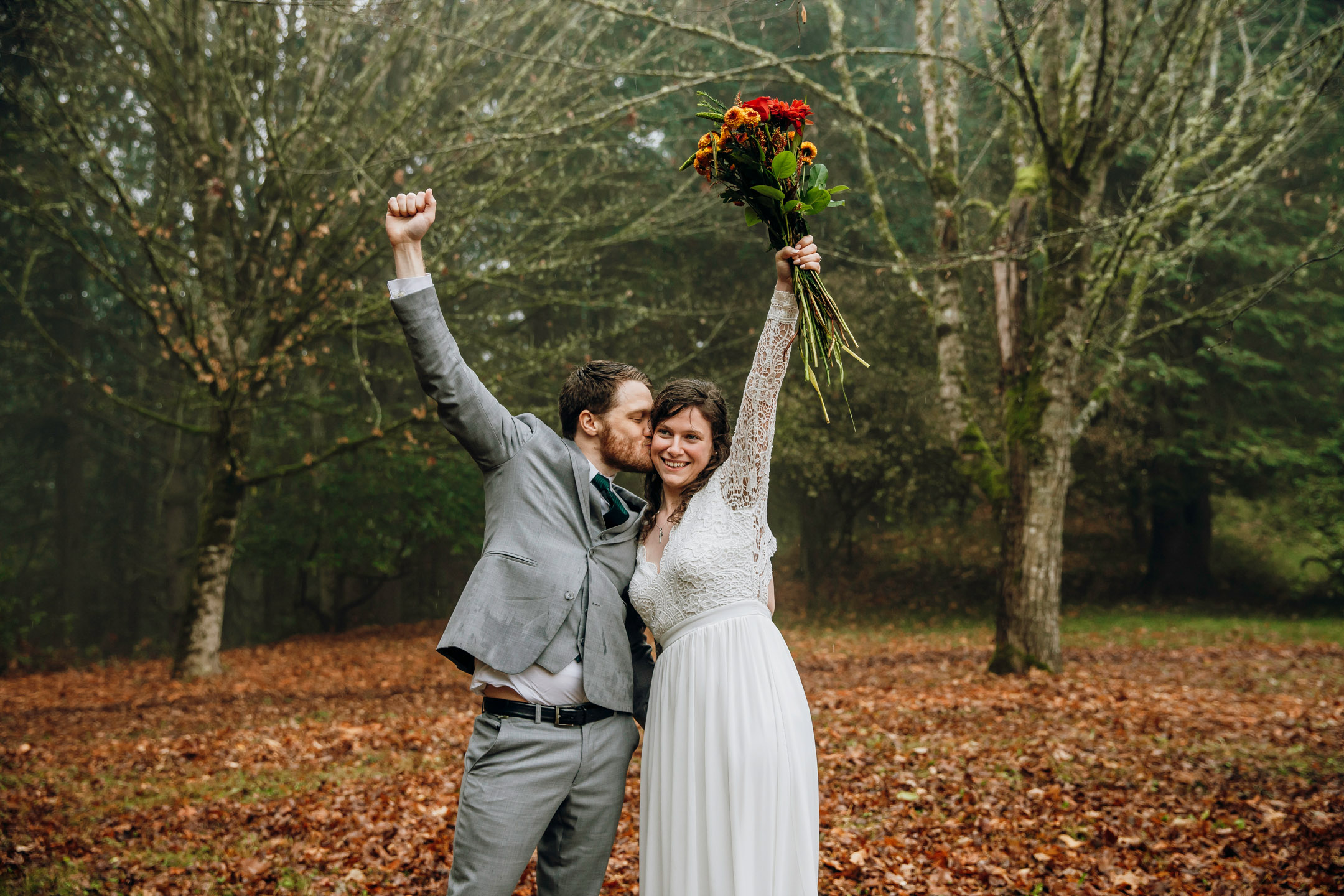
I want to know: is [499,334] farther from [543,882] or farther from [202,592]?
[543,882]

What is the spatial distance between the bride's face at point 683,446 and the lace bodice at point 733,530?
0.07 metres

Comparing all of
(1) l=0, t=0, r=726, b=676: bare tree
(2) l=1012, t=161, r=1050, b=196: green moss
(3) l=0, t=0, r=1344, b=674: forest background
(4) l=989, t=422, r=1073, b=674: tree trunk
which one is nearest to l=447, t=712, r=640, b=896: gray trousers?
(3) l=0, t=0, r=1344, b=674: forest background

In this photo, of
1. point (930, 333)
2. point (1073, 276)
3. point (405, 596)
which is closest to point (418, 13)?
point (1073, 276)

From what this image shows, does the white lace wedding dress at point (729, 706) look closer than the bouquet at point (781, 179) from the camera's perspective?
Yes

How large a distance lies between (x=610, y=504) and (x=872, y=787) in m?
3.47

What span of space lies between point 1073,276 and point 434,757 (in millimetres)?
7348

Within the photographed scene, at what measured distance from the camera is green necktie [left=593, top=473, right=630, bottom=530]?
9.48ft

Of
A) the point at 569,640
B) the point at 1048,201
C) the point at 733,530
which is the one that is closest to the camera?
the point at 569,640

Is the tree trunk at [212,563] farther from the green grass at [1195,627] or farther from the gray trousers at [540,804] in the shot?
the green grass at [1195,627]

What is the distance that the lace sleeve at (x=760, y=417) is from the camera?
2725 millimetres

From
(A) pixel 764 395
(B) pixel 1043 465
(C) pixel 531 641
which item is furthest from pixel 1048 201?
(C) pixel 531 641

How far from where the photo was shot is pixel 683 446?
2834 mm

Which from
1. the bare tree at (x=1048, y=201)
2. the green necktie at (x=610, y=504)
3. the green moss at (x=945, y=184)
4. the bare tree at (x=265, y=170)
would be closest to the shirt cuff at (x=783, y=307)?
the green necktie at (x=610, y=504)

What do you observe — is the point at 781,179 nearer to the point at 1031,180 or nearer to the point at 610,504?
the point at 610,504
